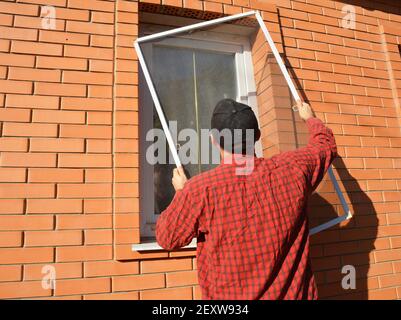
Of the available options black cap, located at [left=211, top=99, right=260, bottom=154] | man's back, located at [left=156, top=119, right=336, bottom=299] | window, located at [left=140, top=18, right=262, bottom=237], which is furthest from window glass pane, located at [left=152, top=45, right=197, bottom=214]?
man's back, located at [left=156, top=119, right=336, bottom=299]

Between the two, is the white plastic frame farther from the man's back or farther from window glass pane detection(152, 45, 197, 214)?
the man's back

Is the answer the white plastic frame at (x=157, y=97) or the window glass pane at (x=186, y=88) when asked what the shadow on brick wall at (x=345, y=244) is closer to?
the white plastic frame at (x=157, y=97)

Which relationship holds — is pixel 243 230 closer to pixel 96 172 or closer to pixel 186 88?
pixel 96 172

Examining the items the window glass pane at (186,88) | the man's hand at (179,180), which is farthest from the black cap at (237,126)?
the window glass pane at (186,88)

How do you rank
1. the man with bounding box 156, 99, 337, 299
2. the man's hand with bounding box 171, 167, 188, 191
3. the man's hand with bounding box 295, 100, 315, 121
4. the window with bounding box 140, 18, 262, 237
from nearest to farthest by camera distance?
the man with bounding box 156, 99, 337, 299 < the man's hand with bounding box 171, 167, 188, 191 < the man's hand with bounding box 295, 100, 315, 121 < the window with bounding box 140, 18, 262, 237

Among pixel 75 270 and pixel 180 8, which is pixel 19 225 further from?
pixel 180 8

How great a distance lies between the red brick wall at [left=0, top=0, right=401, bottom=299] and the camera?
1.80 meters

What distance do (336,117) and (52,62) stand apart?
1.99m

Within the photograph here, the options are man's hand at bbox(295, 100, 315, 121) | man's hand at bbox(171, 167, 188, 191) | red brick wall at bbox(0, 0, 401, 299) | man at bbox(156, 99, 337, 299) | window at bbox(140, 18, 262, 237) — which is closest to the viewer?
man at bbox(156, 99, 337, 299)

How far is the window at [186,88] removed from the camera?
213 centimetres

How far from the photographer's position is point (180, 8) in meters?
2.31

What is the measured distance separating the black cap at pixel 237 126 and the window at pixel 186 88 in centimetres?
47

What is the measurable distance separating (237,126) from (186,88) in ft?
2.83

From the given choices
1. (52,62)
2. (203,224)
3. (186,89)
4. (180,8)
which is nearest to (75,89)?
(52,62)
